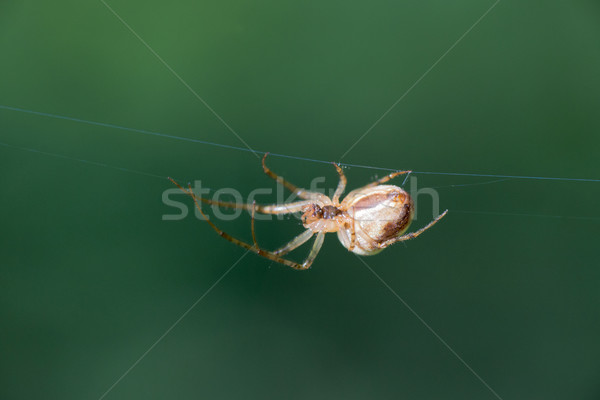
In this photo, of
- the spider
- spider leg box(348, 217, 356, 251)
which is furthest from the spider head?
spider leg box(348, 217, 356, 251)

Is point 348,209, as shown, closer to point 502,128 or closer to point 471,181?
point 471,181

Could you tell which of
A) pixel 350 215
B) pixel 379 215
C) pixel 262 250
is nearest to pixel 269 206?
pixel 262 250

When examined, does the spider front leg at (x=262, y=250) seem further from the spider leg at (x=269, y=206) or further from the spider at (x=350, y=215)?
the spider leg at (x=269, y=206)

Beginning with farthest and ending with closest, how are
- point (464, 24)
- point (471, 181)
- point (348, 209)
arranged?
point (464, 24), point (471, 181), point (348, 209)

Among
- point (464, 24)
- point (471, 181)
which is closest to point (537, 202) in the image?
point (471, 181)

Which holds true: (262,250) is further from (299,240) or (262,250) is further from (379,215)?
(379,215)

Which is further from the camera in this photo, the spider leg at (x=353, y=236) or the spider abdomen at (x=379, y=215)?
the spider leg at (x=353, y=236)

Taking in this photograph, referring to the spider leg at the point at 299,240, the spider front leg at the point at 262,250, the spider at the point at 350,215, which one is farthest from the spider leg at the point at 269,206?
the spider leg at the point at 299,240

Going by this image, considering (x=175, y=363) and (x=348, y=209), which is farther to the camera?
(x=175, y=363)
